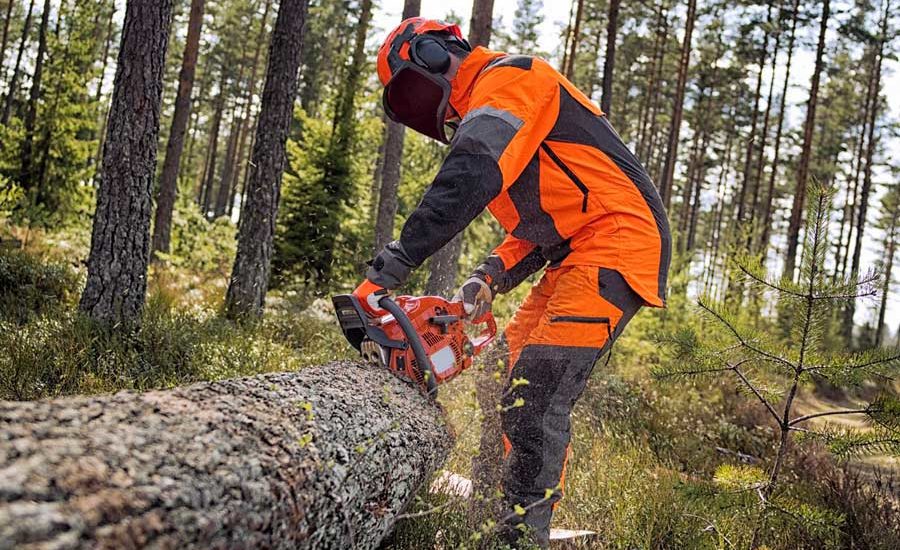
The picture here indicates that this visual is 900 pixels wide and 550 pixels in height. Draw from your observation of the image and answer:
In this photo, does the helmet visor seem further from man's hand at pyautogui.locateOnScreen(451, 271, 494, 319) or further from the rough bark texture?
the rough bark texture

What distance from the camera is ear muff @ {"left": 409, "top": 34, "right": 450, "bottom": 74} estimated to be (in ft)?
10.2

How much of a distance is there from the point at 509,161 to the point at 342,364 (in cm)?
119

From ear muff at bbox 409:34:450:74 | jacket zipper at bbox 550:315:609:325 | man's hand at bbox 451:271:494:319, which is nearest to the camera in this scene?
jacket zipper at bbox 550:315:609:325

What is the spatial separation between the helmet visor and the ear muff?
0.12 feet

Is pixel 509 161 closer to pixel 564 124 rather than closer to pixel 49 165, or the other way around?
pixel 564 124

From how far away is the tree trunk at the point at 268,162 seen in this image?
7.14 m

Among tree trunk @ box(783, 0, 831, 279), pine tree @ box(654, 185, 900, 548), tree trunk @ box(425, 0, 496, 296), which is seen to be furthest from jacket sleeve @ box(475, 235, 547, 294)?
tree trunk @ box(783, 0, 831, 279)

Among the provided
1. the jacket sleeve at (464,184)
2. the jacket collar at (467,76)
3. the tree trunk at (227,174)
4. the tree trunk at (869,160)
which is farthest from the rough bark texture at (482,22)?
the tree trunk at (227,174)

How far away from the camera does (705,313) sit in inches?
142

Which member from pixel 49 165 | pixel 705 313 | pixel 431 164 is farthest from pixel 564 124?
pixel 49 165

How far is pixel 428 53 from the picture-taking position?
312cm

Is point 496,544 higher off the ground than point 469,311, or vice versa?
point 469,311

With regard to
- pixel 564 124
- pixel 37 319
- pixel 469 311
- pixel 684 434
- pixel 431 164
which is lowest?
pixel 684 434

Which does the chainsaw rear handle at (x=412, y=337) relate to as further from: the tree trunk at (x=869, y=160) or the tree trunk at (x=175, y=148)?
the tree trunk at (x=869, y=160)
